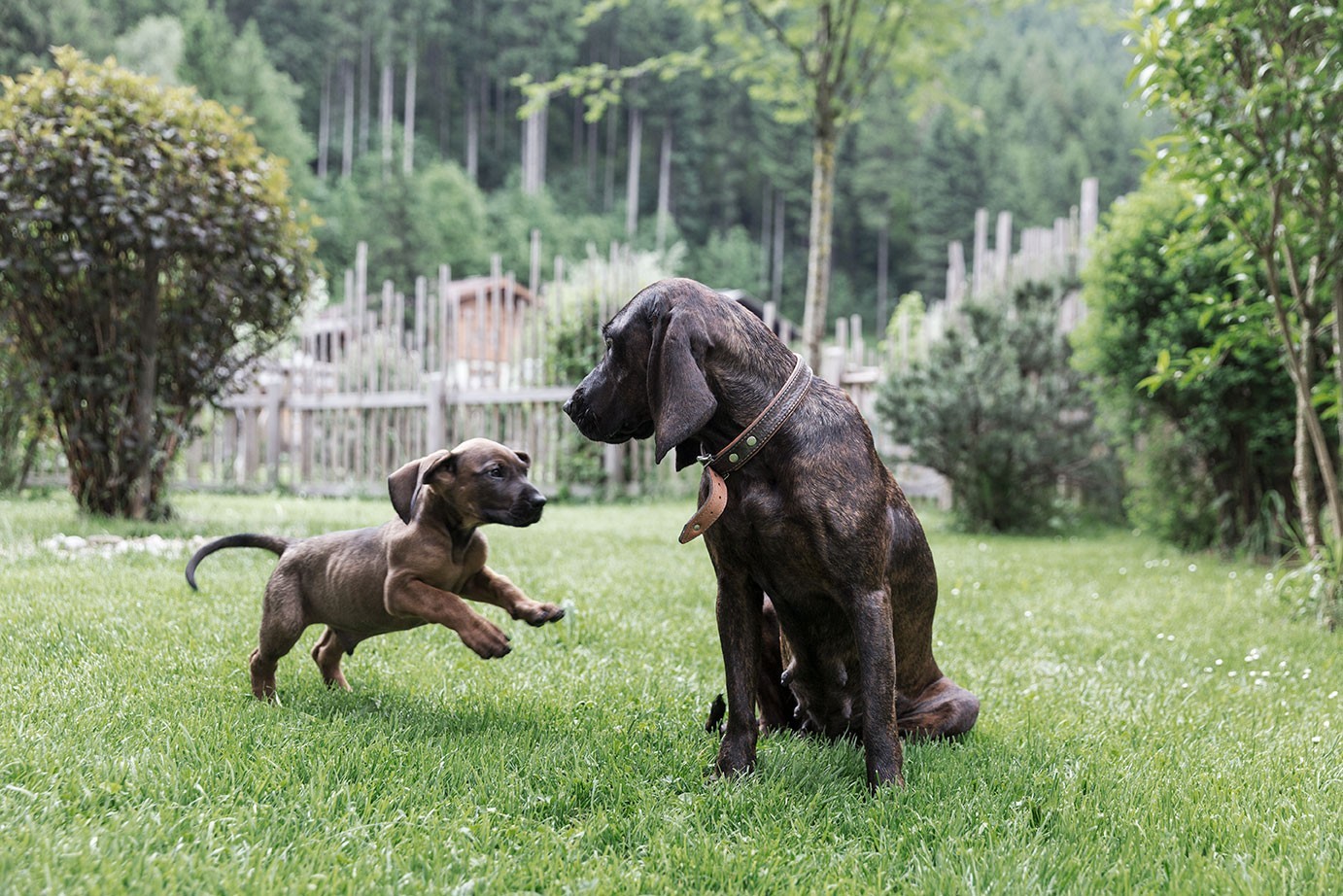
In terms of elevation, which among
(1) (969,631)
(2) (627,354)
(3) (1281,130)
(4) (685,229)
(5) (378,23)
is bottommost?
(1) (969,631)

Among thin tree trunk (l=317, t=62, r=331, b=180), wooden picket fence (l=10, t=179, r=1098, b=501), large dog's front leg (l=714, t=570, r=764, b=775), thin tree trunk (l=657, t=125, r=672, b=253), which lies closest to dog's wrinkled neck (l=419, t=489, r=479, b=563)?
large dog's front leg (l=714, t=570, r=764, b=775)

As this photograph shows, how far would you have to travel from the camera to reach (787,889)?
2.00m

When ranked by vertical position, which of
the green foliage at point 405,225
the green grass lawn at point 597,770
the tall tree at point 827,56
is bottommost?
the green grass lawn at point 597,770

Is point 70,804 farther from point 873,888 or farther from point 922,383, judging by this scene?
point 922,383

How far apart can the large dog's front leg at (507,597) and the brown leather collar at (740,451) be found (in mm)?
653

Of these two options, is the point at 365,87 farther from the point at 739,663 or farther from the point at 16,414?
the point at 739,663

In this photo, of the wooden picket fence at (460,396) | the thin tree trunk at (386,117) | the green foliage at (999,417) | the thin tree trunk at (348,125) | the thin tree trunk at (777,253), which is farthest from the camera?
the thin tree trunk at (777,253)

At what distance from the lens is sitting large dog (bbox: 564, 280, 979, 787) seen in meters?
2.53

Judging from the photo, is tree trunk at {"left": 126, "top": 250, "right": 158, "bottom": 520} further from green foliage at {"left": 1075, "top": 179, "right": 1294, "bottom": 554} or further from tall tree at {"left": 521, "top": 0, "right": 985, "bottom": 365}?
green foliage at {"left": 1075, "top": 179, "right": 1294, "bottom": 554}

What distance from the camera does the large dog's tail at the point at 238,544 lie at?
3365 mm

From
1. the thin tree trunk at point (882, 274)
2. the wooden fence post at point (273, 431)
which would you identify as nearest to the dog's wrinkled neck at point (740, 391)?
the wooden fence post at point (273, 431)

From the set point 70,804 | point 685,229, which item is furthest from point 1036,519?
point 685,229

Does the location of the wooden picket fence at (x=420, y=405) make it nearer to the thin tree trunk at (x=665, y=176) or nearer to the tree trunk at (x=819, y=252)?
the tree trunk at (x=819, y=252)

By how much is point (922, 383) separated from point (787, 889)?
953 centimetres
